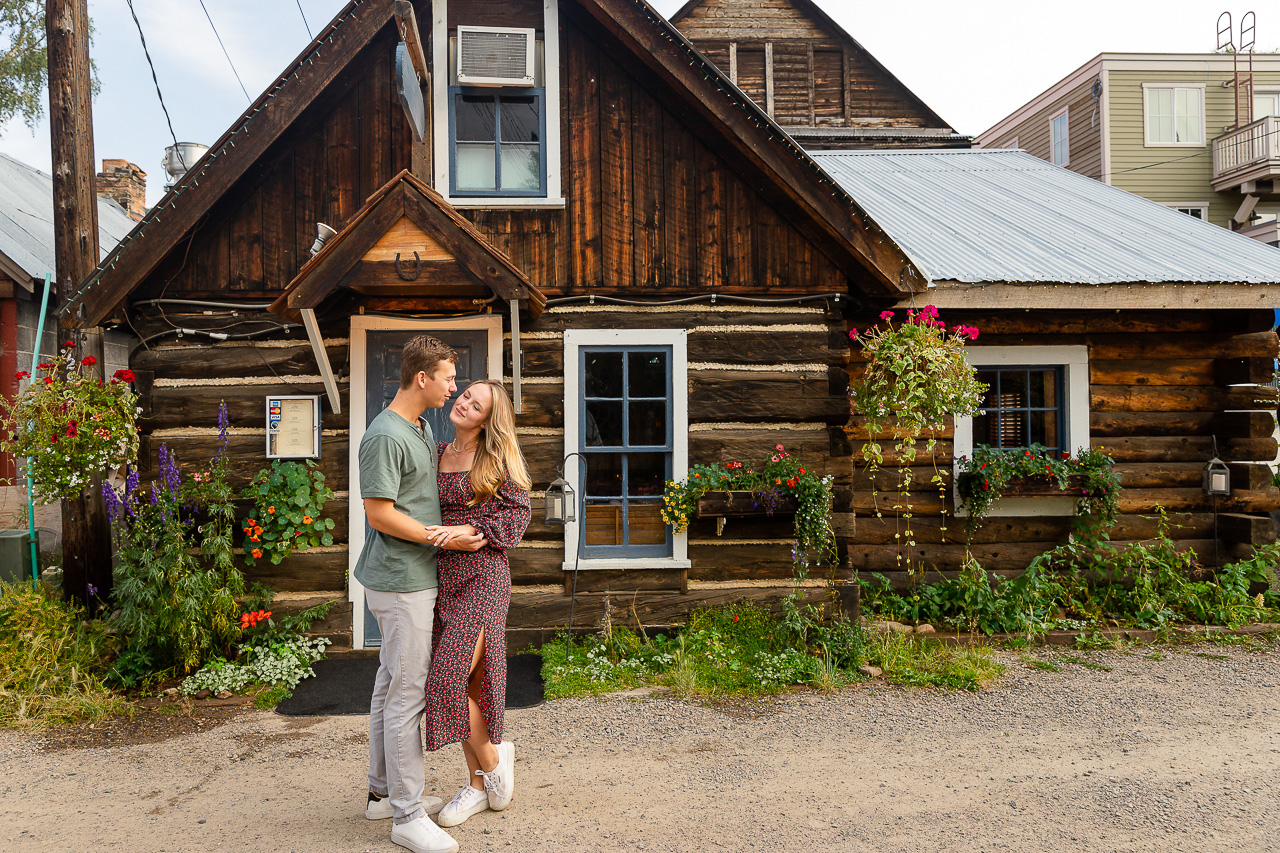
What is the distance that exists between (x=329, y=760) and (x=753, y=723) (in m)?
2.47

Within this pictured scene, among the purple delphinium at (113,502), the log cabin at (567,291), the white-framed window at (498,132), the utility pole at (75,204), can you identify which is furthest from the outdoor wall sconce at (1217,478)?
the utility pole at (75,204)

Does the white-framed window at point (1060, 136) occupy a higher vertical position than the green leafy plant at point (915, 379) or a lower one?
higher

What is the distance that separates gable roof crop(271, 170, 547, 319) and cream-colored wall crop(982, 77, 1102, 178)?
17928mm

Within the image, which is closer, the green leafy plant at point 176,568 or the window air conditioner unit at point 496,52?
the green leafy plant at point 176,568

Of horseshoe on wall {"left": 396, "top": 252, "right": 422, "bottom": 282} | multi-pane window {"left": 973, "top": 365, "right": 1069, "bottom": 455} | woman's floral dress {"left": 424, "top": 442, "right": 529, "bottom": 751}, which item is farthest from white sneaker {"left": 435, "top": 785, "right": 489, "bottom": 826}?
multi-pane window {"left": 973, "top": 365, "right": 1069, "bottom": 455}

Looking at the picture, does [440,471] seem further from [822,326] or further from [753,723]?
[822,326]

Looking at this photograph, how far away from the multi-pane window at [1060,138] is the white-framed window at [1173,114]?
5.51 feet

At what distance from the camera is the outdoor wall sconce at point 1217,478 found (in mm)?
6809

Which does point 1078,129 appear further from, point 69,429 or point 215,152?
point 69,429

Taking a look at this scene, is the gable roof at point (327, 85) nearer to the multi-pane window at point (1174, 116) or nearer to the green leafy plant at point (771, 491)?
the green leafy plant at point (771, 491)

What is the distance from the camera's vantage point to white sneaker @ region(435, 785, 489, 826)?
10.9 ft

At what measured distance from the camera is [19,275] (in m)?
8.56

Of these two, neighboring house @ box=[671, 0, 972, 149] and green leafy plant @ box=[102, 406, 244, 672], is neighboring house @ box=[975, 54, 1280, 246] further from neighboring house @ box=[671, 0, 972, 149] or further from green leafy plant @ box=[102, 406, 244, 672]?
green leafy plant @ box=[102, 406, 244, 672]

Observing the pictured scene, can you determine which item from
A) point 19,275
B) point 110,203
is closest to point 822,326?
point 19,275
